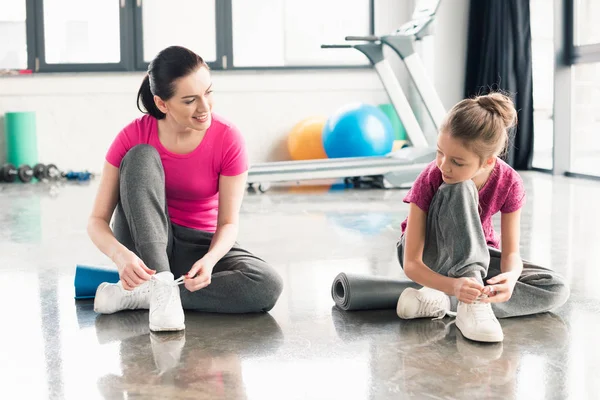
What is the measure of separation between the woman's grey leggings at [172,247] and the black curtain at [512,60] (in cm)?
405

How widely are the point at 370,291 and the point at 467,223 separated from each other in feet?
1.36

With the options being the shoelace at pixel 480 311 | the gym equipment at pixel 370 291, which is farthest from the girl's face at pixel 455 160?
the gym equipment at pixel 370 291

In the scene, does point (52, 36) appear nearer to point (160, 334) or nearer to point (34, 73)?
point (34, 73)

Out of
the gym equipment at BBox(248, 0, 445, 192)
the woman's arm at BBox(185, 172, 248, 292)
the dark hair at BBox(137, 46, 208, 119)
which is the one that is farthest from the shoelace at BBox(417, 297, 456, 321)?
the gym equipment at BBox(248, 0, 445, 192)

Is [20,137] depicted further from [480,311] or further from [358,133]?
[480,311]

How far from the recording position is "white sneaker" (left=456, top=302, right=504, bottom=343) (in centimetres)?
188

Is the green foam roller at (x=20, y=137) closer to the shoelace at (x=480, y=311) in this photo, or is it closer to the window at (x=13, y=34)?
the window at (x=13, y=34)

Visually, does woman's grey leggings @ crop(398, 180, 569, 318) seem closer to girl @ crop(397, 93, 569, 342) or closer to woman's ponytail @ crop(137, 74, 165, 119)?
girl @ crop(397, 93, 569, 342)

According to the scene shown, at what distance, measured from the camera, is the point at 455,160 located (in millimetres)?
1838

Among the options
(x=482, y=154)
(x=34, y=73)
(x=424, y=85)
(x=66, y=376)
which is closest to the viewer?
(x=66, y=376)

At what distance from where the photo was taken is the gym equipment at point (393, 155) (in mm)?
5117

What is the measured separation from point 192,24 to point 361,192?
2.42 metres

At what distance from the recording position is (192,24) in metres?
6.66

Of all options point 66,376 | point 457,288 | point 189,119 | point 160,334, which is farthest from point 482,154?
point 66,376
